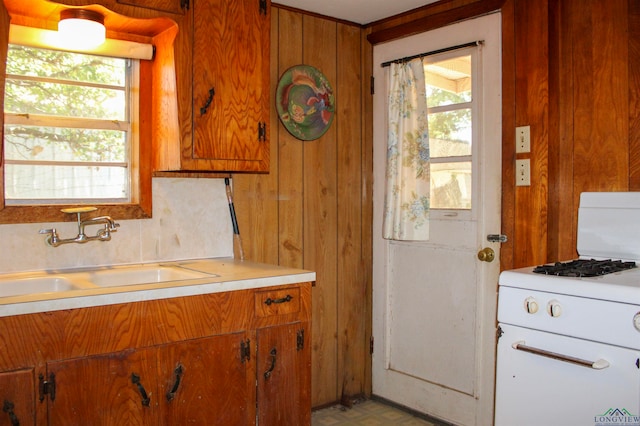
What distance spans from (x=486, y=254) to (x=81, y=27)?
6.70 ft

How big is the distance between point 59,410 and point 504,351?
58.7 inches

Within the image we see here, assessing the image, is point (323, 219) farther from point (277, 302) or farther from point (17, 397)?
point (17, 397)

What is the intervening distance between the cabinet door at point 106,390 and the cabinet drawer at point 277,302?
45 cm

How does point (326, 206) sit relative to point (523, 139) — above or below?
below

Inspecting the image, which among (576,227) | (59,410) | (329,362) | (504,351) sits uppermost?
(576,227)

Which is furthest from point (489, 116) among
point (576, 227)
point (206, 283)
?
point (206, 283)

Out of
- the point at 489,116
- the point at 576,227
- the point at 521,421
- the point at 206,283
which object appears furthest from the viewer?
the point at 489,116

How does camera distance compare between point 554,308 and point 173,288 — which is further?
point 173,288

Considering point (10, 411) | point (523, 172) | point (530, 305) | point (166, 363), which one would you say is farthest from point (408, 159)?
point (10, 411)

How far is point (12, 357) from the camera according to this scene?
1.66m

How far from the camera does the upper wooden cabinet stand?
7.54 ft

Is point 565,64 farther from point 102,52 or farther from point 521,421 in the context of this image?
point 102,52

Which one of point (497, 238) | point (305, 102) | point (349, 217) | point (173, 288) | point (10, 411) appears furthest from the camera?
point (349, 217)

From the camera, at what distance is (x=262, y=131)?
251 cm
